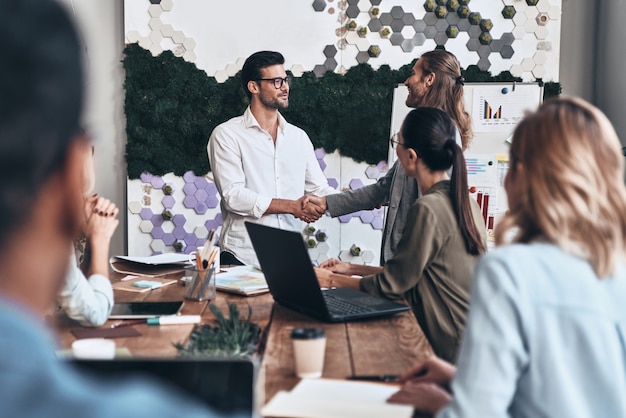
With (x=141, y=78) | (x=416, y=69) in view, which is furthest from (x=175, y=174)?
(x=416, y=69)

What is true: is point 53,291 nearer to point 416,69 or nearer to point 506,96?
point 416,69

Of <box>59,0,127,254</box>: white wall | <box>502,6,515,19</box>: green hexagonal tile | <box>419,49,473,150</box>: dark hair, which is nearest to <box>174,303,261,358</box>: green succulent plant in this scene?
<box>419,49,473,150</box>: dark hair

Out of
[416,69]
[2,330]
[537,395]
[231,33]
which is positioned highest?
[231,33]

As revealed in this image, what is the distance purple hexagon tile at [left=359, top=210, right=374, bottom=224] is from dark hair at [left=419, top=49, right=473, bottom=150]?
1.21 m

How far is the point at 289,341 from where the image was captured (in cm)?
186

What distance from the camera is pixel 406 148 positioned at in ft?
8.43

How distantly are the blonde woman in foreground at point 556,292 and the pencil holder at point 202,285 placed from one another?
4.22 ft

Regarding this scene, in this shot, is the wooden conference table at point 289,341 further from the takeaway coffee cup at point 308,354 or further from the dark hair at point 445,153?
the dark hair at point 445,153

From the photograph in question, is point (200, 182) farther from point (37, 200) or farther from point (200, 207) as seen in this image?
point (37, 200)

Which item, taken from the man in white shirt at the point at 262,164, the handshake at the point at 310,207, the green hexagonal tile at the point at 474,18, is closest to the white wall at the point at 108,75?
the man in white shirt at the point at 262,164

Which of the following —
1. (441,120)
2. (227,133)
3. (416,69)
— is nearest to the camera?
(441,120)

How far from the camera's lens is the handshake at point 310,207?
3703 millimetres

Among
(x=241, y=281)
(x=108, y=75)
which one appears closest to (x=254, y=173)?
(x=108, y=75)

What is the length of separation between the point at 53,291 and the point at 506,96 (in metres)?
4.16
